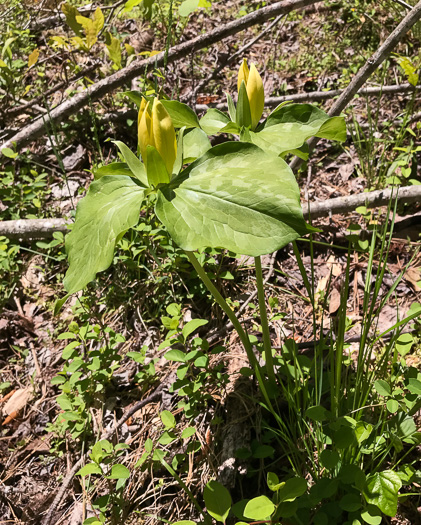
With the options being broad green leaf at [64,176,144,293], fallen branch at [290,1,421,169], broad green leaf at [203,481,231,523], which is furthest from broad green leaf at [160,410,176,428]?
fallen branch at [290,1,421,169]

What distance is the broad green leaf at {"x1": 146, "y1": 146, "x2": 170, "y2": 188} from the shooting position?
1080 mm

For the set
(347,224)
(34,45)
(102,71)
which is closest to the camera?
(347,224)

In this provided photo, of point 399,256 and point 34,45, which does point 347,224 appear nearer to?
point 399,256

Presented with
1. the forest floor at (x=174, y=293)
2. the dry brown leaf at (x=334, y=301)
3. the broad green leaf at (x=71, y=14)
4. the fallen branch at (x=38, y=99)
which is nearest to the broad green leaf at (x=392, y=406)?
the forest floor at (x=174, y=293)

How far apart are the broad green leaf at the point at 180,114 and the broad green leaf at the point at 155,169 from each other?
26 centimetres

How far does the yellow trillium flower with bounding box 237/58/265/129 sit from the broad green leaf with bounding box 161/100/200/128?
18 cm

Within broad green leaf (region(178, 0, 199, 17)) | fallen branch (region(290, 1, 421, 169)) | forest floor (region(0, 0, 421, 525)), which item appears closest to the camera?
forest floor (region(0, 0, 421, 525))

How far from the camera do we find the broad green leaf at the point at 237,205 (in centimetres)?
100

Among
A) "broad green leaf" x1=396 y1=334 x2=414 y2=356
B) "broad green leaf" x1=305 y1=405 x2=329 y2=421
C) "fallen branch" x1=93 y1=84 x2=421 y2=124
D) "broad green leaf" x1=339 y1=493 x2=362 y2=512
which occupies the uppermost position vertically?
"fallen branch" x1=93 y1=84 x2=421 y2=124

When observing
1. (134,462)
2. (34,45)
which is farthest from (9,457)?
(34,45)

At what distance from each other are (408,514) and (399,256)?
4.10 feet

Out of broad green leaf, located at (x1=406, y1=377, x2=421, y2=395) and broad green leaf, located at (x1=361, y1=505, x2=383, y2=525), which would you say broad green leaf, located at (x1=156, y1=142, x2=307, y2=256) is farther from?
broad green leaf, located at (x1=361, y1=505, x2=383, y2=525)

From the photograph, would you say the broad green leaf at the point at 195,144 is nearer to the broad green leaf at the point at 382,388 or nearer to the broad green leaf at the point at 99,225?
the broad green leaf at the point at 99,225

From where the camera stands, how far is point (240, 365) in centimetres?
183
